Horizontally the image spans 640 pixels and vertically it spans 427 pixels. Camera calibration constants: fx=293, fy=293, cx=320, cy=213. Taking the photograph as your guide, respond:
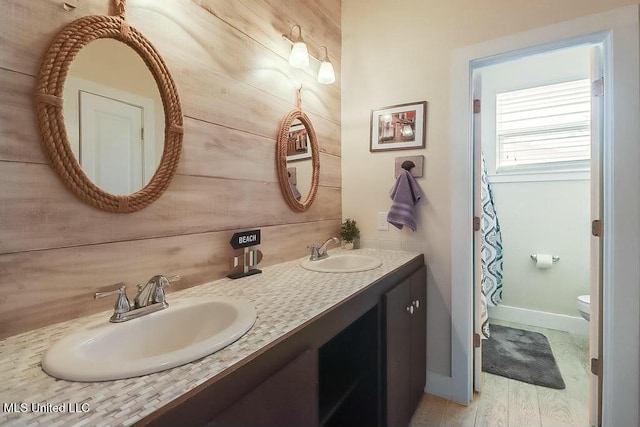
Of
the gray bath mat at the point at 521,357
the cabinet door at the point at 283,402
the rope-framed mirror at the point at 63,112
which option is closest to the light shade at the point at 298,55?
the rope-framed mirror at the point at 63,112

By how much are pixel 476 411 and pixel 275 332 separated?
1.62 m

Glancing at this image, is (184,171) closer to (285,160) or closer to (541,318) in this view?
(285,160)

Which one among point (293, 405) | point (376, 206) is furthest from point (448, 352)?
point (293, 405)

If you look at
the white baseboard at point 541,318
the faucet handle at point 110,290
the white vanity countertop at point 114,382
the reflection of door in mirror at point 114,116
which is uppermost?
the reflection of door in mirror at point 114,116

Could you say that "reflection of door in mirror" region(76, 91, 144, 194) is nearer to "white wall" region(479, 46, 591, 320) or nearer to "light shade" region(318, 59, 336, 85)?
"light shade" region(318, 59, 336, 85)

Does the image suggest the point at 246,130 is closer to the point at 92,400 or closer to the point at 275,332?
the point at 275,332

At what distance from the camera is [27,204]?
0.76 m

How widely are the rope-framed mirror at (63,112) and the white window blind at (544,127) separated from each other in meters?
2.96

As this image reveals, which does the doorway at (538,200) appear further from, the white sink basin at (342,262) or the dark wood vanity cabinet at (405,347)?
the white sink basin at (342,262)

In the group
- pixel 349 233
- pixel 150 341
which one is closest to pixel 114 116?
pixel 150 341

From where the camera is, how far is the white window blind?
2584mm

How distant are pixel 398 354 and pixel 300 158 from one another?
116 cm

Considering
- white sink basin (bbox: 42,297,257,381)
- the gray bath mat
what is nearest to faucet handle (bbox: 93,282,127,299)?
white sink basin (bbox: 42,297,257,381)

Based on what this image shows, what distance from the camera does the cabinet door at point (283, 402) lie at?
1.98 ft
